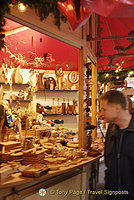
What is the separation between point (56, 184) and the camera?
2830 mm

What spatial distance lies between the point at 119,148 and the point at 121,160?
0.40 feet

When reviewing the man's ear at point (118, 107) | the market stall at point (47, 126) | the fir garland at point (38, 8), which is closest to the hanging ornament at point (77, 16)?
the fir garland at point (38, 8)

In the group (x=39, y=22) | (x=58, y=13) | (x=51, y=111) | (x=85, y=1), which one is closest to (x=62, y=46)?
(x=51, y=111)

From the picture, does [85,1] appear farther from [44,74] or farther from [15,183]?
[44,74]

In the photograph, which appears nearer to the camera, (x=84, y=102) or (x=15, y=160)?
(x=15, y=160)

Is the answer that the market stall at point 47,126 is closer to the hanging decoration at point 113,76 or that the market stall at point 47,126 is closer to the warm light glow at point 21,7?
the warm light glow at point 21,7

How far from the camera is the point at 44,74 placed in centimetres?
662

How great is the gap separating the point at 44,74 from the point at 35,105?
104 cm

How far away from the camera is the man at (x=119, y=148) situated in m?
2.15

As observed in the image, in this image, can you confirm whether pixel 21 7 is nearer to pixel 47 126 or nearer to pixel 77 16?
pixel 77 16

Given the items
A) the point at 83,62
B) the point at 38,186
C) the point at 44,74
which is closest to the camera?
the point at 38,186

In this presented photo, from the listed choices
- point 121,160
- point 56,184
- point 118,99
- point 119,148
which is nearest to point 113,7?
point 118,99

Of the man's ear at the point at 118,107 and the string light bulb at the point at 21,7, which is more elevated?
the string light bulb at the point at 21,7

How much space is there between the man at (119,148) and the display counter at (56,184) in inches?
25.1
